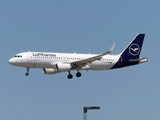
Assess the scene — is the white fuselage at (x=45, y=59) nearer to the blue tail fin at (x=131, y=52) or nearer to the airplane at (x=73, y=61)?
the airplane at (x=73, y=61)

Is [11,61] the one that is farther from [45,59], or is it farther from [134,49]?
[134,49]

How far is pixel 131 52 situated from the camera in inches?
3831

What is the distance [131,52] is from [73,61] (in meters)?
14.9

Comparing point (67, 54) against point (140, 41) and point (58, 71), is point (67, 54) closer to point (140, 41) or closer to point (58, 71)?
point (58, 71)

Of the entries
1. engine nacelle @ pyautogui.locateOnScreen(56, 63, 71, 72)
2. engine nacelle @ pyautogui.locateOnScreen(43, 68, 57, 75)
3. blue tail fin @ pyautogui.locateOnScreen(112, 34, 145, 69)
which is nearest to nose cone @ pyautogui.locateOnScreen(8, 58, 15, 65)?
engine nacelle @ pyautogui.locateOnScreen(43, 68, 57, 75)

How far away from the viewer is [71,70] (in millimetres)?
88688

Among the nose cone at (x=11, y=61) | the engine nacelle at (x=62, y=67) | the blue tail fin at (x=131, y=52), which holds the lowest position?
the engine nacelle at (x=62, y=67)

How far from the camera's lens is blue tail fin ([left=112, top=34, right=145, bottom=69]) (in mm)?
93938

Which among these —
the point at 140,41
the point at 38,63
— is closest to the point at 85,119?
the point at 38,63

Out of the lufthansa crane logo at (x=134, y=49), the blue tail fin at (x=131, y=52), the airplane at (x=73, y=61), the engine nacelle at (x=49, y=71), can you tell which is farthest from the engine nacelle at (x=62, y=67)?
the lufthansa crane logo at (x=134, y=49)

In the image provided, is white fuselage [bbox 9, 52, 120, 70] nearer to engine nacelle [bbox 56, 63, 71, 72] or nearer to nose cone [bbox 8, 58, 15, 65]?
nose cone [bbox 8, 58, 15, 65]

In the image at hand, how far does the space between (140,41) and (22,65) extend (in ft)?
91.5

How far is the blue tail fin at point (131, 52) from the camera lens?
3698 inches

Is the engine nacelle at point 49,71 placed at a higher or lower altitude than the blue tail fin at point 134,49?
lower
